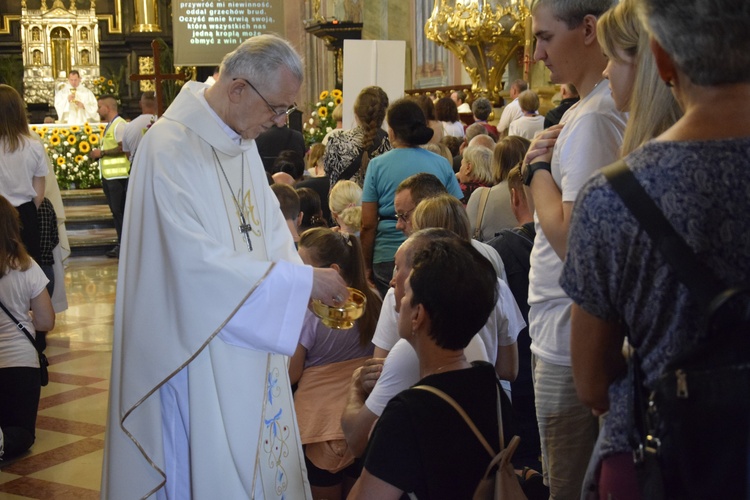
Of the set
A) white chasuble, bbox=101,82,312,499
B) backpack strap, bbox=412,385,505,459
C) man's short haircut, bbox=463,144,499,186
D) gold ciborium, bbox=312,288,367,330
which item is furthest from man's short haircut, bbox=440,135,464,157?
backpack strap, bbox=412,385,505,459

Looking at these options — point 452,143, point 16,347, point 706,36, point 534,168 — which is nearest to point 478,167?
point 452,143

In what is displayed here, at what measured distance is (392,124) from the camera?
532 cm

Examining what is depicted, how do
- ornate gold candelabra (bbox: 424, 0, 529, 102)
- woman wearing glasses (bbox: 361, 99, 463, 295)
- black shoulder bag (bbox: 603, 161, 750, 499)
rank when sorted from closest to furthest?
black shoulder bag (bbox: 603, 161, 750, 499), woman wearing glasses (bbox: 361, 99, 463, 295), ornate gold candelabra (bbox: 424, 0, 529, 102)

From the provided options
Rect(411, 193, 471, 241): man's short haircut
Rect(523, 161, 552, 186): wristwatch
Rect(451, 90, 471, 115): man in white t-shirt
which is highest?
Rect(523, 161, 552, 186): wristwatch

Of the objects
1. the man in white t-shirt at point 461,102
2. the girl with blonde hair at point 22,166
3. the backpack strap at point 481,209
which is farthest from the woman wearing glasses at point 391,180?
the man in white t-shirt at point 461,102

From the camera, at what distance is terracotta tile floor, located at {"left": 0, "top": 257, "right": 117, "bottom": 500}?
440 cm

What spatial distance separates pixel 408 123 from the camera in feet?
17.3

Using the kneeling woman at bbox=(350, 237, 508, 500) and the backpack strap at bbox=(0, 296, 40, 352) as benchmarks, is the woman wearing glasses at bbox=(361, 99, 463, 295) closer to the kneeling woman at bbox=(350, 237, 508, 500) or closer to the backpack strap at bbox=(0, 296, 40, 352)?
the backpack strap at bbox=(0, 296, 40, 352)

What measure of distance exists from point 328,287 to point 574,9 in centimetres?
97

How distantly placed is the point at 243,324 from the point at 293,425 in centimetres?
55

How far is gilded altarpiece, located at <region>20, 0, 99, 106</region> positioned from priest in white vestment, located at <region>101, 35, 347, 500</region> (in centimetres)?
1880

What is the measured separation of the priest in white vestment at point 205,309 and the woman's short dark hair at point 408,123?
2377mm

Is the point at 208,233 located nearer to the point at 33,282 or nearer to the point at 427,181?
the point at 427,181

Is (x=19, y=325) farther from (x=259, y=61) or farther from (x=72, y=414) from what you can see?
(x=259, y=61)
